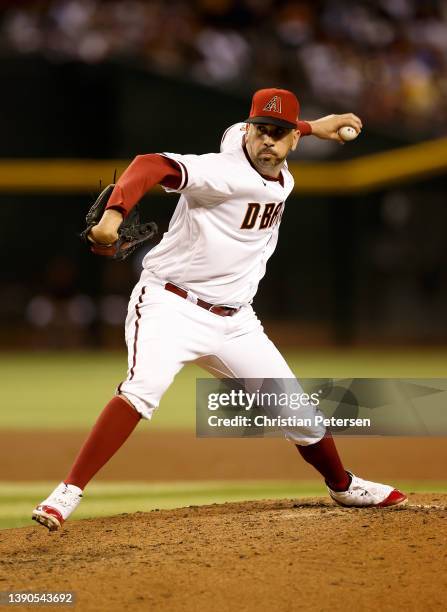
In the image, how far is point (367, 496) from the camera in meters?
4.22

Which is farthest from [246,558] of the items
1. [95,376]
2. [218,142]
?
[218,142]

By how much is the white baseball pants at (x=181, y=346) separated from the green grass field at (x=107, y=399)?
3.61 feet

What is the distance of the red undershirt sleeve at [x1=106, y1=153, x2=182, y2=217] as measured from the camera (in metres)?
3.43

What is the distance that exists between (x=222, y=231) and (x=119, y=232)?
0.44 metres

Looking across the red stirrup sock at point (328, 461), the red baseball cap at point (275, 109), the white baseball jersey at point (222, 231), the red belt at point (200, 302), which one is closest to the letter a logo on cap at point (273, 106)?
the red baseball cap at point (275, 109)

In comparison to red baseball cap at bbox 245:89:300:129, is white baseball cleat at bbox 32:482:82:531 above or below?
below

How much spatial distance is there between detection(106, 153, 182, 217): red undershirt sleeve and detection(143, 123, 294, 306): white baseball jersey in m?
0.11

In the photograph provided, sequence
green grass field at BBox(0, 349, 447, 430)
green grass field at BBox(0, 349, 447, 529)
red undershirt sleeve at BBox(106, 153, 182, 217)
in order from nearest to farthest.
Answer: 1. red undershirt sleeve at BBox(106, 153, 182, 217)
2. green grass field at BBox(0, 349, 447, 529)
3. green grass field at BBox(0, 349, 447, 430)

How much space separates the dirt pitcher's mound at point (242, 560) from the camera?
2.97 m

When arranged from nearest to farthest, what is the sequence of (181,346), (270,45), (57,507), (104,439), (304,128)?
(57,507) → (104,439) → (181,346) → (304,128) → (270,45)

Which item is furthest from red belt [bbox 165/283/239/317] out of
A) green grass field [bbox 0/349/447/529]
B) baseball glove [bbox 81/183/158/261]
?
green grass field [bbox 0/349/447/529]

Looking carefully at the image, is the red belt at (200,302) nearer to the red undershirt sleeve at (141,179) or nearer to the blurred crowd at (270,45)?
the red undershirt sleeve at (141,179)

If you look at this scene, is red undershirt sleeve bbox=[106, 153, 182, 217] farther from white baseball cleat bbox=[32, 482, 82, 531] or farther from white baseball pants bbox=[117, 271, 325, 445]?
white baseball cleat bbox=[32, 482, 82, 531]

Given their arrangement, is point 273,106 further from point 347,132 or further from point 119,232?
point 119,232
